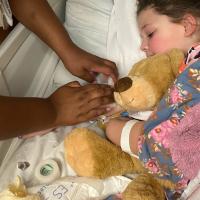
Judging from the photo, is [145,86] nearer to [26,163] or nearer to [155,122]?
[155,122]

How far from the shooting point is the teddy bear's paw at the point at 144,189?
0.85m

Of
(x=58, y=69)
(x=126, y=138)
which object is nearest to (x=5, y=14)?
(x=58, y=69)

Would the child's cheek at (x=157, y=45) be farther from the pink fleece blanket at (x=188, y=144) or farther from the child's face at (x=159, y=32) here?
the pink fleece blanket at (x=188, y=144)

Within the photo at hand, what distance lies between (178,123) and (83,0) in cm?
72

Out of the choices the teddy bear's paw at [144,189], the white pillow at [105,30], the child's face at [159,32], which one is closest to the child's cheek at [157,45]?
the child's face at [159,32]

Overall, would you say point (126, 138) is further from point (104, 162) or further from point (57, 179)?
point (57, 179)

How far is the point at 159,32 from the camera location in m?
1.06

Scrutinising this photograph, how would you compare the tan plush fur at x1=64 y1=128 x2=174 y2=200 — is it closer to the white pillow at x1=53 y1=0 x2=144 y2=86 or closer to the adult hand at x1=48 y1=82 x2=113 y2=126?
the adult hand at x1=48 y1=82 x2=113 y2=126

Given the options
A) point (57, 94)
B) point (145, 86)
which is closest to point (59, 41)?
point (57, 94)

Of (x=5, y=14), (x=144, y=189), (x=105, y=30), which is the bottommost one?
(x=144, y=189)

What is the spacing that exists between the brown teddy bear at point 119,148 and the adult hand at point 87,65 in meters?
0.16

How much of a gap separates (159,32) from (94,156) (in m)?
0.43

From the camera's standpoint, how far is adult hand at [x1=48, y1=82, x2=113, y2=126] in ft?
3.31

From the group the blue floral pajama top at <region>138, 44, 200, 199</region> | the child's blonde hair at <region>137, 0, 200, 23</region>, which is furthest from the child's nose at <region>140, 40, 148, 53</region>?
the blue floral pajama top at <region>138, 44, 200, 199</region>
